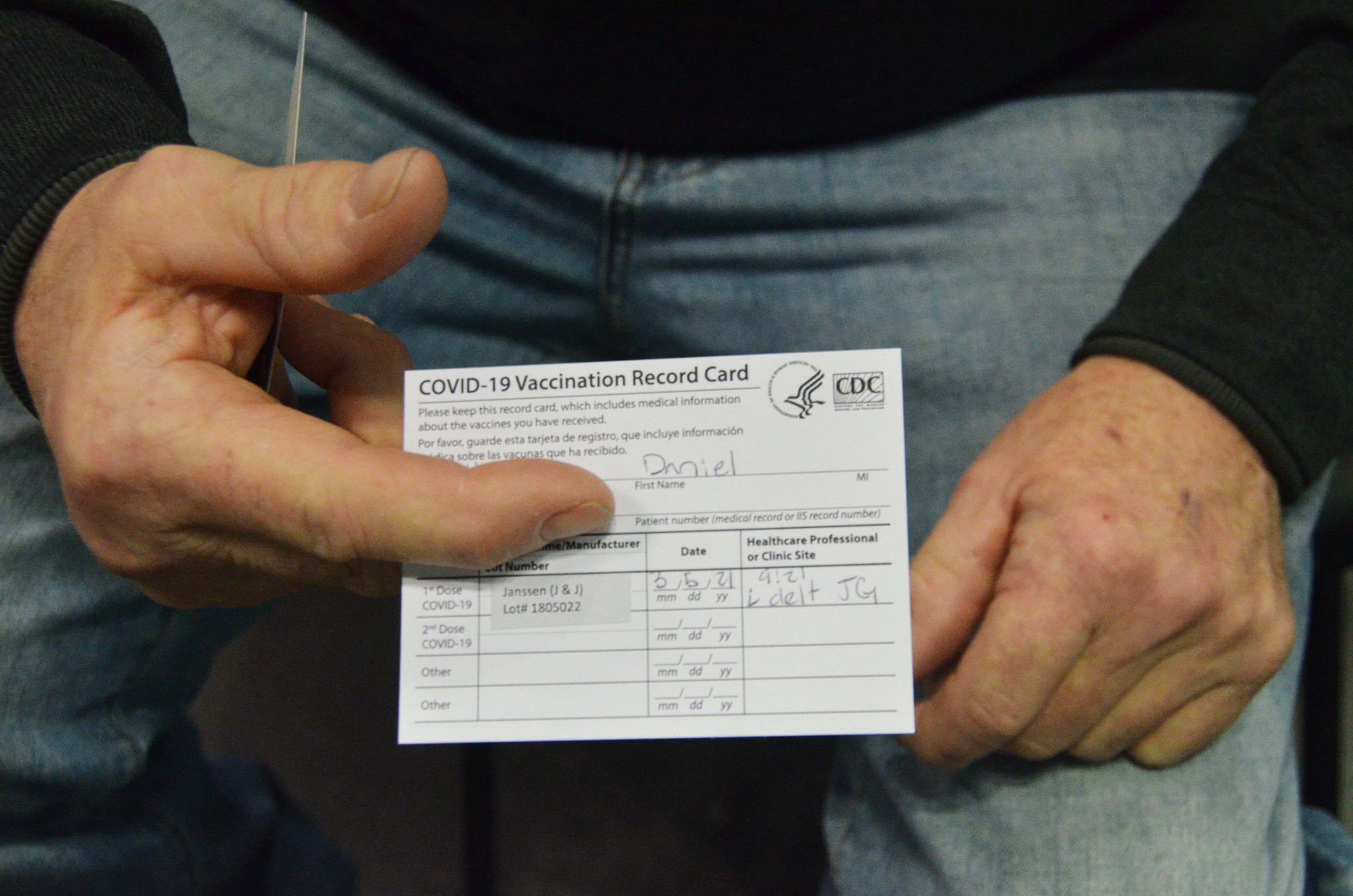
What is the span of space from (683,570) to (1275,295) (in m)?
0.39

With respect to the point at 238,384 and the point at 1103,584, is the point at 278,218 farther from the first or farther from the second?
the point at 1103,584

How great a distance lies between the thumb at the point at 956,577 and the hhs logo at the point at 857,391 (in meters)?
0.14

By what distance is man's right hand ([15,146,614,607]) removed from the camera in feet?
1.26

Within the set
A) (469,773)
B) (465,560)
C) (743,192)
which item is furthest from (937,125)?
(469,773)

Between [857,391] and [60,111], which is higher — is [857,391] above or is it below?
below

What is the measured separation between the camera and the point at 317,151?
622 mm

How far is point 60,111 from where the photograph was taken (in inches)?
18.0

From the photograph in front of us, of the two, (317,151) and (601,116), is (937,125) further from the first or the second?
(317,151)

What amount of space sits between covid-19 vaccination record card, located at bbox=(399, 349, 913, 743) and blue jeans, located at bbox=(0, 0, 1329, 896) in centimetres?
22

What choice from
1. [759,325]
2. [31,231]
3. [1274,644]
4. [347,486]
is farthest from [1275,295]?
[31,231]

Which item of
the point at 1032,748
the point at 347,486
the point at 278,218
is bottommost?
the point at 1032,748

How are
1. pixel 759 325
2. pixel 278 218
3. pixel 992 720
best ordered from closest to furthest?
pixel 278 218 → pixel 992 720 → pixel 759 325

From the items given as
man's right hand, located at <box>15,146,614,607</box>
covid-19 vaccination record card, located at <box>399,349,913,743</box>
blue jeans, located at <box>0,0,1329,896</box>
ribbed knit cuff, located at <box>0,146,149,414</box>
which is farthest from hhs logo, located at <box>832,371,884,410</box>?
ribbed knit cuff, located at <box>0,146,149,414</box>

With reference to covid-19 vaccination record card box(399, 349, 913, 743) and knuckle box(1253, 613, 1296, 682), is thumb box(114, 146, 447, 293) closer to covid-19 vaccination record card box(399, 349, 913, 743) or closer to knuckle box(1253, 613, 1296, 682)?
covid-19 vaccination record card box(399, 349, 913, 743)
